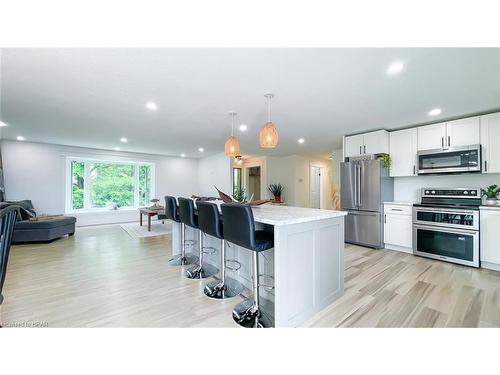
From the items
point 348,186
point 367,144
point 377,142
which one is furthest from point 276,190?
point 377,142

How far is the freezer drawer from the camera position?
4.02 meters

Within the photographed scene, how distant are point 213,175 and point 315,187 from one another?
4080 mm

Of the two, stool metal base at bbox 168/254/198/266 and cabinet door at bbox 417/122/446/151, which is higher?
cabinet door at bbox 417/122/446/151

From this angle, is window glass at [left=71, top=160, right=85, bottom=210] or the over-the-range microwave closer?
the over-the-range microwave

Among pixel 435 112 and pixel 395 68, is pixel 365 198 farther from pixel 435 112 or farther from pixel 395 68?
pixel 395 68

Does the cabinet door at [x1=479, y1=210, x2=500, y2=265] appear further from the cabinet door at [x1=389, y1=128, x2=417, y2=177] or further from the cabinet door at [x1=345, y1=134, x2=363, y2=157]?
the cabinet door at [x1=345, y1=134, x2=363, y2=157]

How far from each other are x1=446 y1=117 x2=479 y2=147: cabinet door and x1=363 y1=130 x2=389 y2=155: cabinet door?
879 millimetres

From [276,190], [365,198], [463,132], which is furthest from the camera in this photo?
[276,190]

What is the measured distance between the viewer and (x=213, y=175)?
7.77 metres

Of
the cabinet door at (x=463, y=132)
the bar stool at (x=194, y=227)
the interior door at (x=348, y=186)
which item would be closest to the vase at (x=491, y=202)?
the cabinet door at (x=463, y=132)

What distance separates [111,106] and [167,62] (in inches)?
66.2

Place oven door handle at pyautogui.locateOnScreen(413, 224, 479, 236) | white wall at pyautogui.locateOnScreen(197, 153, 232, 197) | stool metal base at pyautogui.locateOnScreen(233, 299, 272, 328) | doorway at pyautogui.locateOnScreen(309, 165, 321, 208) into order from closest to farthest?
stool metal base at pyautogui.locateOnScreen(233, 299, 272, 328)
oven door handle at pyautogui.locateOnScreen(413, 224, 479, 236)
white wall at pyautogui.locateOnScreen(197, 153, 232, 197)
doorway at pyautogui.locateOnScreen(309, 165, 321, 208)

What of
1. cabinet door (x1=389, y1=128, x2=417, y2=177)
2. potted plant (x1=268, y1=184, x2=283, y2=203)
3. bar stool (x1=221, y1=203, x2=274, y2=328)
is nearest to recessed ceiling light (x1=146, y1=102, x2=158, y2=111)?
bar stool (x1=221, y1=203, x2=274, y2=328)
